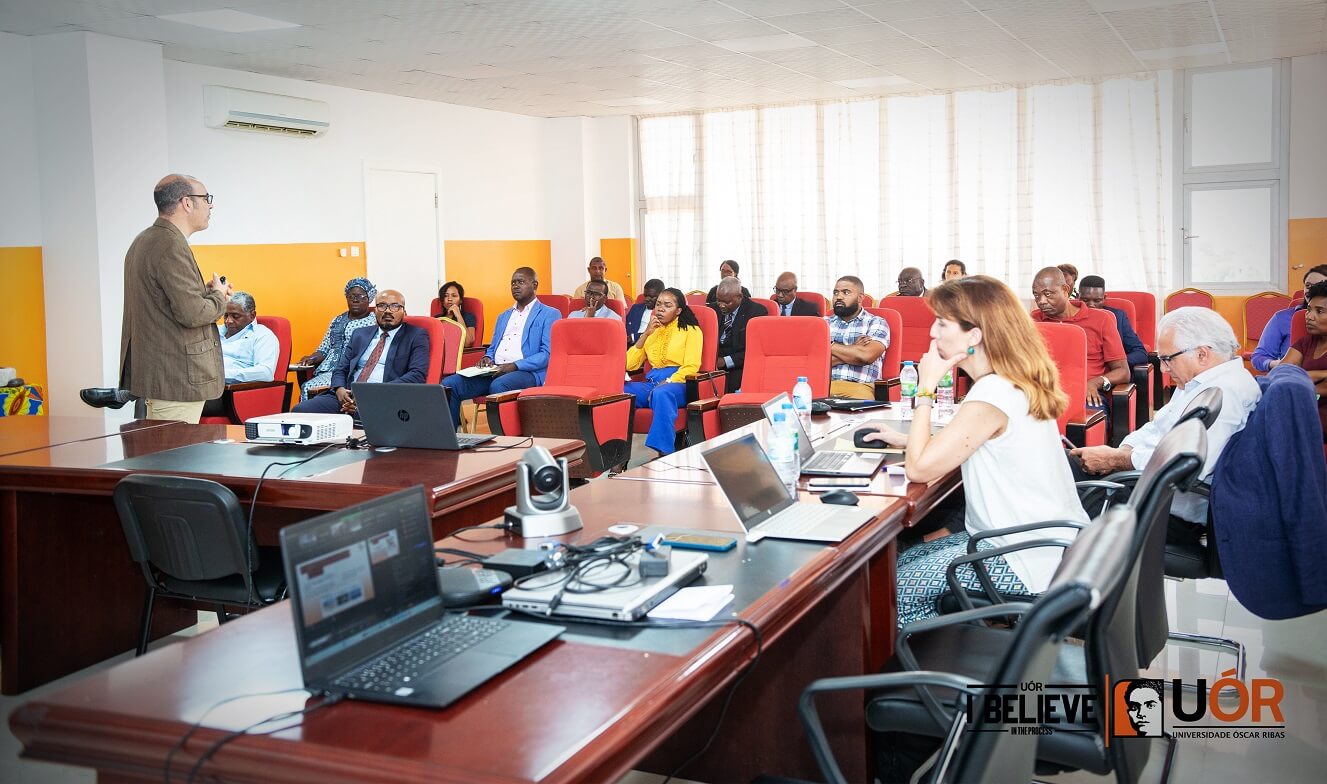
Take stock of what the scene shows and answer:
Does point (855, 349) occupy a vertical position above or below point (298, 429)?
above

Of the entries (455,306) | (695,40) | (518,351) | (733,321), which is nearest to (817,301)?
(733,321)

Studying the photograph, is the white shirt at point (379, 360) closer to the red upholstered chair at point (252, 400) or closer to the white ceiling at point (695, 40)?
the red upholstered chair at point (252, 400)

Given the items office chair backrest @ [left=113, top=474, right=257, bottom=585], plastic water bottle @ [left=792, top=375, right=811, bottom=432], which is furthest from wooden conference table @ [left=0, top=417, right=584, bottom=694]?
plastic water bottle @ [left=792, top=375, right=811, bottom=432]

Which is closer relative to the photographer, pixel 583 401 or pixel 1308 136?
pixel 583 401

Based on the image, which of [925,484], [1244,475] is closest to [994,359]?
[925,484]

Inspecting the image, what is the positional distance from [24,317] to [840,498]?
274 inches

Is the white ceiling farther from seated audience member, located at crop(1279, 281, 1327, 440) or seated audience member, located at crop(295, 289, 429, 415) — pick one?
seated audience member, located at crop(1279, 281, 1327, 440)

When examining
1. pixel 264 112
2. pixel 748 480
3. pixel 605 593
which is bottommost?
pixel 605 593

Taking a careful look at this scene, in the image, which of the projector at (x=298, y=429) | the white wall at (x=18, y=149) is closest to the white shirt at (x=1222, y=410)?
the projector at (x=298, y=429)

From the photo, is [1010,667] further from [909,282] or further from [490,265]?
[490,265]

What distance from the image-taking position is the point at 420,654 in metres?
1.76

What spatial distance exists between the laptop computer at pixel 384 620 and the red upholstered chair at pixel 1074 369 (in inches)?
155

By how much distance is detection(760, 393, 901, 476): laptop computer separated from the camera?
10.7ft

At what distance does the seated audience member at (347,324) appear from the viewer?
24.4 feet
